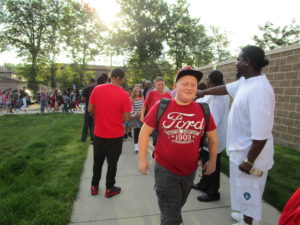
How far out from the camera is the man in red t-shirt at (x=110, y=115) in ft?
11.7

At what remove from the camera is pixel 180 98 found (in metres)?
2.15

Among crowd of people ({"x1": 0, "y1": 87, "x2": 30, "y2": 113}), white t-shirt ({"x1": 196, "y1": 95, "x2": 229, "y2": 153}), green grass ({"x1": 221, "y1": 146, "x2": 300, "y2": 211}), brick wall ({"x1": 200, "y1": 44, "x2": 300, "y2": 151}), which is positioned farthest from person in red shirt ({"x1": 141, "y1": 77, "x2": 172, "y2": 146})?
crowd of people ({"x1": 0, "y1": 87, "x2": 30, "y2": 113})

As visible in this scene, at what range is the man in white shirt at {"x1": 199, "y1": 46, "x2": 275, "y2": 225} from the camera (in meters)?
2.14

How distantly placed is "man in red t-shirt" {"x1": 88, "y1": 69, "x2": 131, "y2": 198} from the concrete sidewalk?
31 cm

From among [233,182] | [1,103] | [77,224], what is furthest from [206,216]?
[1,103]

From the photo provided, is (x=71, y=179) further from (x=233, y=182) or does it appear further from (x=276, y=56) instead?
(x=276, y=56)

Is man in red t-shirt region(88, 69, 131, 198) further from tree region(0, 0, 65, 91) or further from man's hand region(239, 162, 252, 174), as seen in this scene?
tree region(0, 0, 65, 91)

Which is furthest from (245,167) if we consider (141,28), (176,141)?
(141,28)

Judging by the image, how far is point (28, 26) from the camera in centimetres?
3644

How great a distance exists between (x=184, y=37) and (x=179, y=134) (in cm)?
3337

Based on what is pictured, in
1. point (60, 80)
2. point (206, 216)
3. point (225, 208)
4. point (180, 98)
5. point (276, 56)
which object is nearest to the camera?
point (180, 98)

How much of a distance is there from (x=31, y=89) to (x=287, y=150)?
1497 inches

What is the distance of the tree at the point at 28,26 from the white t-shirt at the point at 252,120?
129 feet

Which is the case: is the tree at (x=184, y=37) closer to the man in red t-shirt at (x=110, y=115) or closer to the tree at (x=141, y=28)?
the tree at (x=141, y=28)
